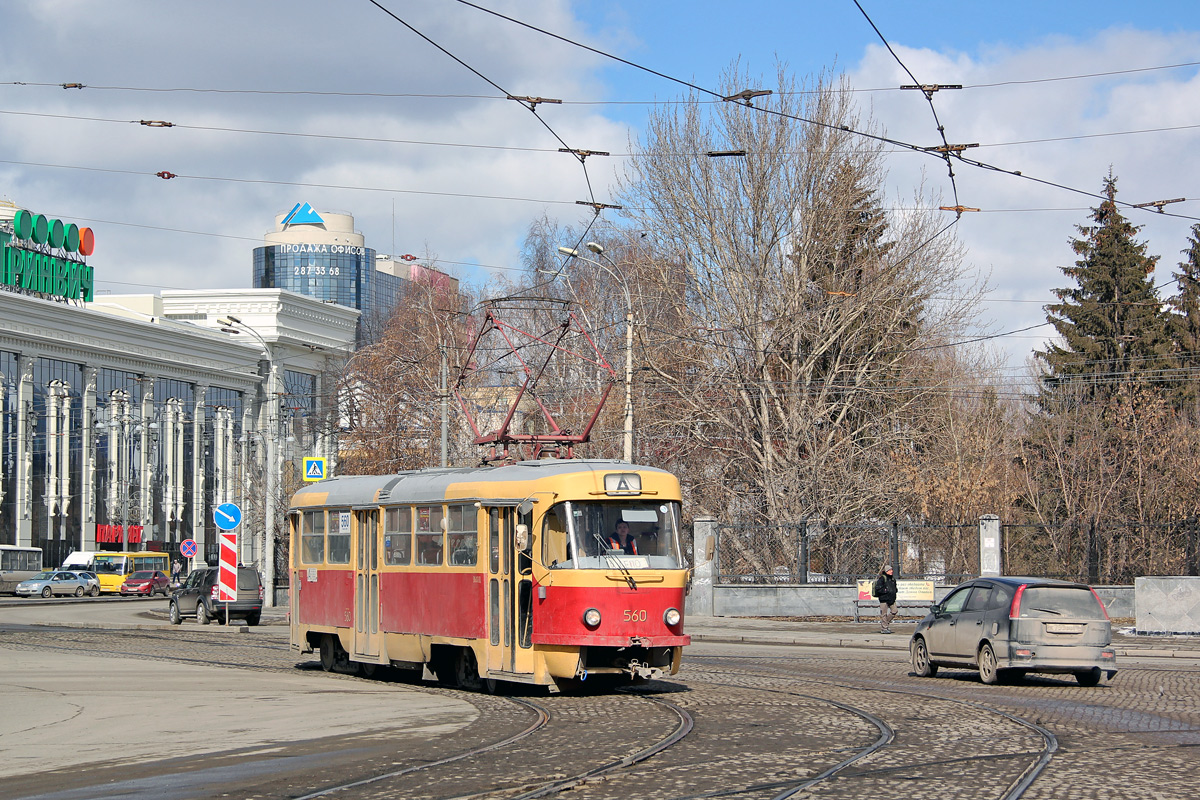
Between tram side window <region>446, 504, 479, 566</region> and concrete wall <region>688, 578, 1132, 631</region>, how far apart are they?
18924 millimetres

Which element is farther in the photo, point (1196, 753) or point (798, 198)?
point (798, 198)

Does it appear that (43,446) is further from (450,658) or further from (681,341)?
(450,658)

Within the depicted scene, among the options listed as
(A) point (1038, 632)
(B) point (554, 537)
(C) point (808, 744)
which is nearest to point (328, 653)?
(B) point (554, 537)

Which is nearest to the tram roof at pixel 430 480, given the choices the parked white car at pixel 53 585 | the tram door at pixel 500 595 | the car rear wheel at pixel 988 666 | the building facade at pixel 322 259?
the tram door at pixel 500 595

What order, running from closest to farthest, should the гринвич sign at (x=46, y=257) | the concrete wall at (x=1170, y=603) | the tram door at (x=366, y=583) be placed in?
the tram door at (x=366, y=583), the concrete wall at (x=1170, y=603), the гринвич sign at (x=46, y=257)

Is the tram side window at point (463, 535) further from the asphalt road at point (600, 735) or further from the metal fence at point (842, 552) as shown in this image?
the metal fence at point (842, 552)

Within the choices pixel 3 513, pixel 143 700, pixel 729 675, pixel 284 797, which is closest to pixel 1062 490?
pixel 729 675

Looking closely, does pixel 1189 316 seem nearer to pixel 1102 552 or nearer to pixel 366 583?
pixel 1102 552

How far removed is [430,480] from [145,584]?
1969 inches

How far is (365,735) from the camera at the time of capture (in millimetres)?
12469

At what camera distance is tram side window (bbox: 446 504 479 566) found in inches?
666

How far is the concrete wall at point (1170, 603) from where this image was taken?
28.7 meters

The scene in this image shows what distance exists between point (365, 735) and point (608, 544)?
430 cm

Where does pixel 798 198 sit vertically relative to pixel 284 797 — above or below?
above
